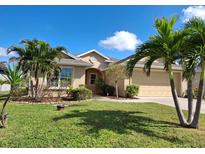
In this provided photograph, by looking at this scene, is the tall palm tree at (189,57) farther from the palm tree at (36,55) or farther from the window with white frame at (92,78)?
the window with white frame at (92,78)

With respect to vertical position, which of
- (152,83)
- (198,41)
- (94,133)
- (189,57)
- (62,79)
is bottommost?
(94,133)

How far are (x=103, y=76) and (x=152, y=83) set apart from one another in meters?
6.66

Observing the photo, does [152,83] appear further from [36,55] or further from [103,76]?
[36,55]

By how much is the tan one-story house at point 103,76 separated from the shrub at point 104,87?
0.78 m

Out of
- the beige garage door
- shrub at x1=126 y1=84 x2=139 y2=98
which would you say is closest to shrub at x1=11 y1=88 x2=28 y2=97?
shrub at x1=126 y1=84 x2=139 y2=98

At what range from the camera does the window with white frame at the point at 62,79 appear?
19.5 metres

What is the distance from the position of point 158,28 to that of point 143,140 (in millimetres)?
4665

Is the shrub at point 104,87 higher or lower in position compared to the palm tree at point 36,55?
lower

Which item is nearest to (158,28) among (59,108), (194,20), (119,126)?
(194,20)

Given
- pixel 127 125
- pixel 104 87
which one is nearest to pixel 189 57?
pixel 127 125

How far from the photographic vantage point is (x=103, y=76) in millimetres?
27000

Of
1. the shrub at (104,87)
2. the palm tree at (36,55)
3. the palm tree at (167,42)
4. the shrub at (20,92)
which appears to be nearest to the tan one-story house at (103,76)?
the shrub at (104,87)

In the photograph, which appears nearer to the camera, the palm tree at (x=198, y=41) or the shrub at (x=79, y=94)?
the palm tree at (x=198, y=41)
